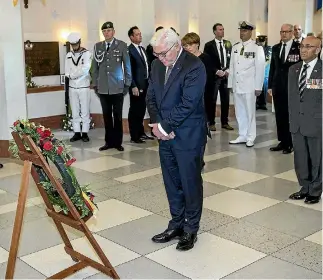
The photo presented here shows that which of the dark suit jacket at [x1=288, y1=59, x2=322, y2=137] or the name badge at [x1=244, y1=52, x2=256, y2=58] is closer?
the dark suit jacket at [x1=288, y1=59, x2=322, y2=137]

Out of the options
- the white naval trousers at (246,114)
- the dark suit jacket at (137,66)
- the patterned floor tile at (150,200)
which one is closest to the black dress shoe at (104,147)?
the dark suit jacket at (137,66)

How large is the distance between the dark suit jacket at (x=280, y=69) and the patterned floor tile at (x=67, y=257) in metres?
3.81

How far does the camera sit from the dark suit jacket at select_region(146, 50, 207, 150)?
10.9 ft

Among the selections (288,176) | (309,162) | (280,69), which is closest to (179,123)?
(309,162)

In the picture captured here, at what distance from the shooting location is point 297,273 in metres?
3.20

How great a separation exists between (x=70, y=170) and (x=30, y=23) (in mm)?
6493

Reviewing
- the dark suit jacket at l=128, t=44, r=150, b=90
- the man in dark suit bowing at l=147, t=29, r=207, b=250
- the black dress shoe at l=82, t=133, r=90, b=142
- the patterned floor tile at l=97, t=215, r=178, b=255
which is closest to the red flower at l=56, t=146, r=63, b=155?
the man in dark suit bowing at l=147, t=29, r=207, b=250

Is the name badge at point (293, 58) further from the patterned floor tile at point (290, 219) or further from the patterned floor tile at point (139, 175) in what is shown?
the patterned floor tile at point (290, 219)

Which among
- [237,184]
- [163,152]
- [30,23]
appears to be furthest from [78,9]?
[163,152]

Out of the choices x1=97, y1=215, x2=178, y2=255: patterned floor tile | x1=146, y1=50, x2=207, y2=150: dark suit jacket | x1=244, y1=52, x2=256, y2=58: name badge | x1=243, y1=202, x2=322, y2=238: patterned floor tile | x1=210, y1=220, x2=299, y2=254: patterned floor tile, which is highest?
x1=244, y1=52, x2=256, y2=58: name badge

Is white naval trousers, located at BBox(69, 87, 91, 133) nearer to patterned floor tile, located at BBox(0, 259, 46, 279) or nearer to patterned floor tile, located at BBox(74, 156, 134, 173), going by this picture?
patterned floor tile, located at BBox(74, 156, 134, 173)

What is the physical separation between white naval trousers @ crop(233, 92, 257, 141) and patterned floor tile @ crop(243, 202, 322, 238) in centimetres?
278

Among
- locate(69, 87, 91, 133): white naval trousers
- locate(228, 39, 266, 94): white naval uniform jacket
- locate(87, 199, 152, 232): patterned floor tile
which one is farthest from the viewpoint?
locate(69, 87, 91, 133): white naval trousers

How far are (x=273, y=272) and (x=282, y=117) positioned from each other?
12.7 feet
